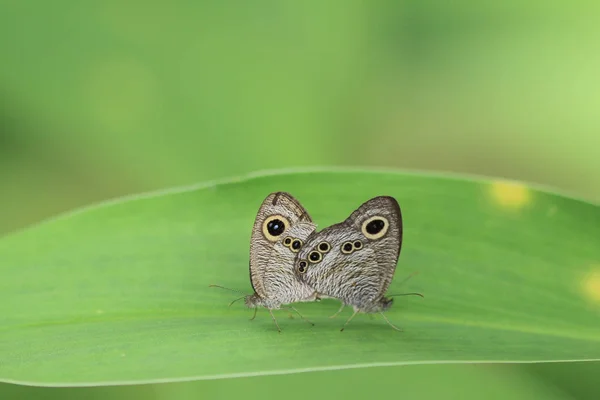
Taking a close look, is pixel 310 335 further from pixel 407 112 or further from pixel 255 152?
pixel 407 112

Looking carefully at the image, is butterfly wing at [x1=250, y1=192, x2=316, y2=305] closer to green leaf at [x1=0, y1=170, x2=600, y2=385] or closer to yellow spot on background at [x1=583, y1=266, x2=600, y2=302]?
green leaf at [x1=0, y1=170, x2=600, y2=385]

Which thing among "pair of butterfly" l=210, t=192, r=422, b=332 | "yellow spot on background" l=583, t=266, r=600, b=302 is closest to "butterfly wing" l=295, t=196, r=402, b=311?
"pair of butterfly" l=210, t=192, r=422, b=332

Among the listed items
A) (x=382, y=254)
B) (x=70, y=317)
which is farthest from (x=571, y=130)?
(x=70, y=317)

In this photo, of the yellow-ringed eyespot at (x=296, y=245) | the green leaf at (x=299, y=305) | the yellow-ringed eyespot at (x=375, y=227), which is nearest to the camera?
the green leaf at (x=299, y=305)

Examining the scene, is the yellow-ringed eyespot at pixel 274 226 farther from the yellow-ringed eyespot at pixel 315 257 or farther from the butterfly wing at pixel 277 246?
the yellow-ringed eyespot at pixel 315 257

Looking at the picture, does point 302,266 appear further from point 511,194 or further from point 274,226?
point 511,194

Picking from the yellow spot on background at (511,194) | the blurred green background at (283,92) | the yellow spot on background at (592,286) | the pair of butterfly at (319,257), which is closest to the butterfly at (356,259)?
the pair of butterfly at (319,257)

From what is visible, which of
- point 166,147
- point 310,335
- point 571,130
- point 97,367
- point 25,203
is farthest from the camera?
point 571,130

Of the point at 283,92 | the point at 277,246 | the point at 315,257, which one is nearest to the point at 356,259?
the point at 315,257

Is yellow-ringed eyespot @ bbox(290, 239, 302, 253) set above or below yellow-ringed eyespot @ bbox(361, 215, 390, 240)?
below
